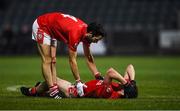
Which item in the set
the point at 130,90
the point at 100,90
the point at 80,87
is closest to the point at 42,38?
the point at 80,87

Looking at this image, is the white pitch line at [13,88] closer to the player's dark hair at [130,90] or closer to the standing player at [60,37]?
the standing player at [60,37]

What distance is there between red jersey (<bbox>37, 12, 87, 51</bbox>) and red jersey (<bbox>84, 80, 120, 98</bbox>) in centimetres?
76

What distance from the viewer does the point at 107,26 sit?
4031 cm

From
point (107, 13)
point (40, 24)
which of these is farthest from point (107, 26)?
point (40, 24)

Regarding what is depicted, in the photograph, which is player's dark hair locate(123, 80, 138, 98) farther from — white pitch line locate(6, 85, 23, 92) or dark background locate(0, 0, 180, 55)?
dark background locate(0, 0, 180, 55)

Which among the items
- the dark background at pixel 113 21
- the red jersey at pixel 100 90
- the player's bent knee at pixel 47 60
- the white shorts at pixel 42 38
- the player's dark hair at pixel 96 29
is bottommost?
the dark background at pixel 113 21

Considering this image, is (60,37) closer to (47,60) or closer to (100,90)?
(47,60)

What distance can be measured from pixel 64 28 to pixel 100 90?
136cm

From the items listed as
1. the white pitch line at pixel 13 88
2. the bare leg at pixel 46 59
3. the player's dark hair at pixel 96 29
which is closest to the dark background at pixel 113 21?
the white pitch line at pixel 13 88

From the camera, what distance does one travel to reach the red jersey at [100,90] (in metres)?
12.6

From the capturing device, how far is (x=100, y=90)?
1265cm

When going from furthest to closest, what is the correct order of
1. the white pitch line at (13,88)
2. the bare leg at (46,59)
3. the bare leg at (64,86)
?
1. the white pitch line at (13,88)
2. the bare leg at (46,59)
3. the bare leg at (64,86)

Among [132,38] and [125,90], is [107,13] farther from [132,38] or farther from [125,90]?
[125,90]

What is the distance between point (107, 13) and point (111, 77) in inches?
1198
